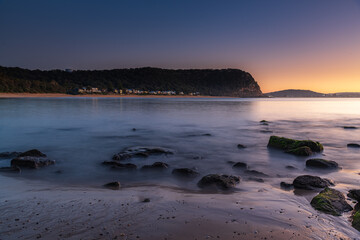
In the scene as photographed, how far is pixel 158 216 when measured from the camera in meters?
4.51

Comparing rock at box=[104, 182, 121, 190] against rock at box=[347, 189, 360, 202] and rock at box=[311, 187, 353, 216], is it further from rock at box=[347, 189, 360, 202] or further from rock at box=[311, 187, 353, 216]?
rock at box=[347, 189, 360, 202]

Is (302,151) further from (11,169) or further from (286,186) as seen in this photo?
(11,169)

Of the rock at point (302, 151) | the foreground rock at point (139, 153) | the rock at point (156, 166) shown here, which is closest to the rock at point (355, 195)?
the rock at point (302, 151)

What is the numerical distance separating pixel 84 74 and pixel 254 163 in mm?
187719

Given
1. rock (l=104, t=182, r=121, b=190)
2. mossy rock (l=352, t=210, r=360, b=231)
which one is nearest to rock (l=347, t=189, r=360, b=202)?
mossy rock (l=352, t=210, r=360, b=231)

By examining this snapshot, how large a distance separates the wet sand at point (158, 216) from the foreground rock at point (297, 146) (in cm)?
495

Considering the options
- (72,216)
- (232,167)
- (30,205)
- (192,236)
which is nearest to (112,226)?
(72,216)

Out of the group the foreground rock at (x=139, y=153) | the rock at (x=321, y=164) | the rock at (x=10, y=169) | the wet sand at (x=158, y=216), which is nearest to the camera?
the wet sand at (x=158, y=216)

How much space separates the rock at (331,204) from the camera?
4854mm

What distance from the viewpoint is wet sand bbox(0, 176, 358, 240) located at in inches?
153

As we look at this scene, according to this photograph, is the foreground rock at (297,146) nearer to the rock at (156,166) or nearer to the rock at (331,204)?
the rock at (331,204)

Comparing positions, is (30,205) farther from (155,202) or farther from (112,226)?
(155,202)

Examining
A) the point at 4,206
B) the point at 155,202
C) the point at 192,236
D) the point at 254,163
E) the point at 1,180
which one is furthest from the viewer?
the point at 254,163

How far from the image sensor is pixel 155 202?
5.26 metres
